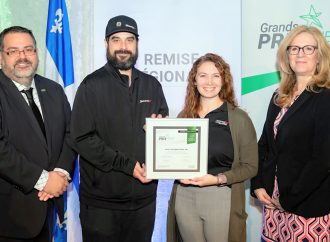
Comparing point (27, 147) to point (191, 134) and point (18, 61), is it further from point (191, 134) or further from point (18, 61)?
point (191, 134)

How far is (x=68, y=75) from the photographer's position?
414 cm

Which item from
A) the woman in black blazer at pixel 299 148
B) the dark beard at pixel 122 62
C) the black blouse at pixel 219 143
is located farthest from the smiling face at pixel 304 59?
the dark beard at pixel 122 62

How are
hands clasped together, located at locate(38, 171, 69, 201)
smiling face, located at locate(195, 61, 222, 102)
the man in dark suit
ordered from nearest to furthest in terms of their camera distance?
1. the man in dark suit
2. hands clasped together, located at locate(38, 171, 69, 201)
3. smiling face, located at locate(195, 61, 222, 102)

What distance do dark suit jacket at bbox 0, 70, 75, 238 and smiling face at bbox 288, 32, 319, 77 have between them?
6.38 feet

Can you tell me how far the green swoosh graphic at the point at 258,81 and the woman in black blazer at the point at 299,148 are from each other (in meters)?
1.16

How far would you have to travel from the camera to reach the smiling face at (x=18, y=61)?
2.96 m

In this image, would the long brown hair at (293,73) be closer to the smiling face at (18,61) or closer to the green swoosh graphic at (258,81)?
the green swoosh graphic at (258,81)

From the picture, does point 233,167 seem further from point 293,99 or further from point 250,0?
point 250,0

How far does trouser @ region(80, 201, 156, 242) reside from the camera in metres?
3.16

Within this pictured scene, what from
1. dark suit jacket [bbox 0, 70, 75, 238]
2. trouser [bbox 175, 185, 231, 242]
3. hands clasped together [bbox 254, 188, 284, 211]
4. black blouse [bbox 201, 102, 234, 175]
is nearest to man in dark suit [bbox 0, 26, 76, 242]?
dark suit jacket [bbox 0, 70, 75, 238]

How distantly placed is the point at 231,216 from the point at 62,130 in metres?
1.50

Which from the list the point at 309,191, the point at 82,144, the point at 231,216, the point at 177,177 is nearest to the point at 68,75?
the point at 82,144

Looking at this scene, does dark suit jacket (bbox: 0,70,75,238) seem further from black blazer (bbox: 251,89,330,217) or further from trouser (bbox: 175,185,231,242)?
black blazer (bbox: 251,89,330,217)

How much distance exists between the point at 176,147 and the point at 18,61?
4.54 feet
